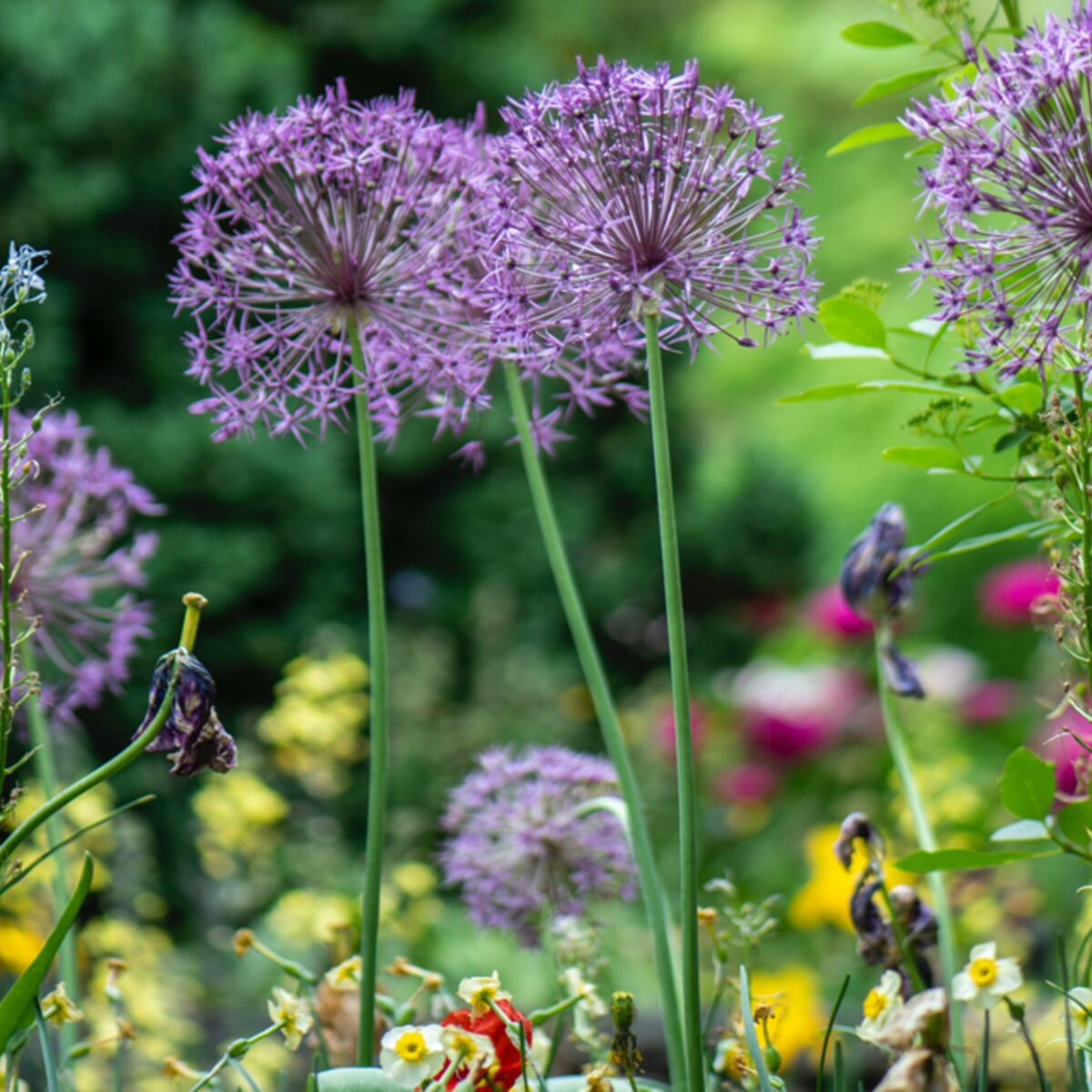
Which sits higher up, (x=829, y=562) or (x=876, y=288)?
(x=829, y=562)

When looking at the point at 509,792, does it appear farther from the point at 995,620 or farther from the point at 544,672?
the point at 995,620

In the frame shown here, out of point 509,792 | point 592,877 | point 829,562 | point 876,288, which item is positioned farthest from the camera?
point 829,562

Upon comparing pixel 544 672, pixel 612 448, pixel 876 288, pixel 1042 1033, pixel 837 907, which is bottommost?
pixel 1042 1033

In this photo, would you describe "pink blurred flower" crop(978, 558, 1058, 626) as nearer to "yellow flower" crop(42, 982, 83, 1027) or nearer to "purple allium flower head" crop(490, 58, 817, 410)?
"purple allium flower head" crop(490, 58, 817, 410)

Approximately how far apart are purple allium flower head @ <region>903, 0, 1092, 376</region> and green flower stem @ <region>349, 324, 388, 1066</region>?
18.1 inches

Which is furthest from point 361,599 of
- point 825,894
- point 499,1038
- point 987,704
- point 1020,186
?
point 1020,186

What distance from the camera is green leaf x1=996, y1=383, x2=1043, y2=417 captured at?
44.7 inches

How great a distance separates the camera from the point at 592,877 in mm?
1641

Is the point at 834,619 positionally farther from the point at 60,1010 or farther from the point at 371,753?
the point at 60,1010

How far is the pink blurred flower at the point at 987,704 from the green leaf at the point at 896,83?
440cm

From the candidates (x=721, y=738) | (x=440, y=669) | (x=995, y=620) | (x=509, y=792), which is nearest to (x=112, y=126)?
(x=440, y=669)

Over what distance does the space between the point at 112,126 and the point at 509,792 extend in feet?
14.7

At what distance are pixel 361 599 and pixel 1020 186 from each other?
18.2ft

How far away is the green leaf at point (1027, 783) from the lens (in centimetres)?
103
